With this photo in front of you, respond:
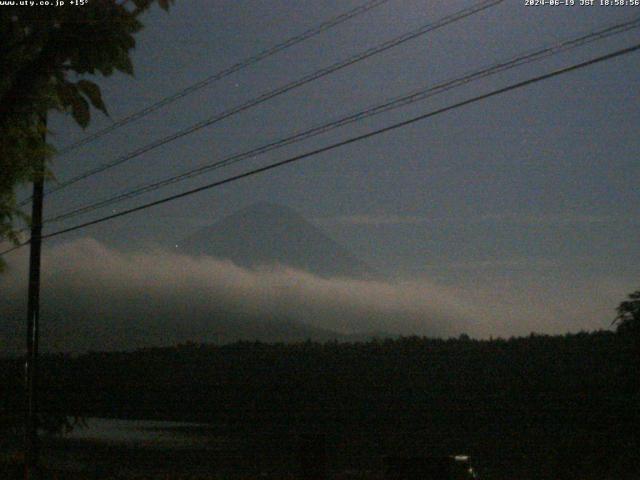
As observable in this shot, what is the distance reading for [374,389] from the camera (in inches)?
2245

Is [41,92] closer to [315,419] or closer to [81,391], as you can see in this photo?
[315,419]

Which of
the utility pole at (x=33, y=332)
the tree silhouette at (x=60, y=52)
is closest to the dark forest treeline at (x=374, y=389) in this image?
the utility pole at (x=33, y=332)

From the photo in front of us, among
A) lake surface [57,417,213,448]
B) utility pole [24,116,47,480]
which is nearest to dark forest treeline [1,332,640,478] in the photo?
lake surface [57,417,213,448]

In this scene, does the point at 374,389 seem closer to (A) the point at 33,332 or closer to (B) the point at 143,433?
(B) the point at 143,433

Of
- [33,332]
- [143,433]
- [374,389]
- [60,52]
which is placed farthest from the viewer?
[374,389]

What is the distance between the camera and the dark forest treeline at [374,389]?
4003 centimetres

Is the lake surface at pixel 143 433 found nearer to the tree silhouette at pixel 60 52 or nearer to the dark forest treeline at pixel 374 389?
the dark forest treeline at pixel 374 389

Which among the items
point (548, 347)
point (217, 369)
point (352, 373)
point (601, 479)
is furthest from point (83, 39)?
point (217, 369)

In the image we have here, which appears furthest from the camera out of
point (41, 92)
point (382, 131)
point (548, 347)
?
point (548, 347)

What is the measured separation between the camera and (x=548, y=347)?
4931cm

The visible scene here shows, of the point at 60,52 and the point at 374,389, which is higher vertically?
the point at 60,52

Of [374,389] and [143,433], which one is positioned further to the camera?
[374,389]

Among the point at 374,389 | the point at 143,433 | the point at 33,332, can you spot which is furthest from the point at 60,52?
the point at 374,389

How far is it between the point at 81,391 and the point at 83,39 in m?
62.5
